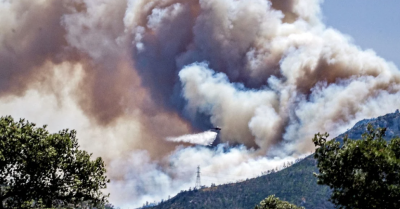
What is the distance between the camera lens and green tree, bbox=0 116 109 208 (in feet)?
252

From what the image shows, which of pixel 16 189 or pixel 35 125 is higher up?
pixel 35 125

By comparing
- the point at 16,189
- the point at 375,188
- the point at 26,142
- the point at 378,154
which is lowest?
the point at 375,188

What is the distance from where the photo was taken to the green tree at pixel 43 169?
76800mm

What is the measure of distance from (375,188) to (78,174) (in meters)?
50.5

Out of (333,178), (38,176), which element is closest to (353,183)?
(333,178)

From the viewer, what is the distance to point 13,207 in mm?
79125

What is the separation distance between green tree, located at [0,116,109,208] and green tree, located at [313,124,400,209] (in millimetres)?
Result: 41453

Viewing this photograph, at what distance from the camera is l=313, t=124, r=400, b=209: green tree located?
66.2 meters

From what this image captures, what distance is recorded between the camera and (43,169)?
259 ft

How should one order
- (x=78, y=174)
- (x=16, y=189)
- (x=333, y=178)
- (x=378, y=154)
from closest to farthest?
(x=378, y=154)
(x=333, y=178)
(x=16, y=189)
(x=78, y=174)

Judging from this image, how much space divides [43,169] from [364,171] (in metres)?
53.0

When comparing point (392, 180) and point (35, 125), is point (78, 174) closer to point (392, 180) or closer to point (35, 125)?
point (35, 125)

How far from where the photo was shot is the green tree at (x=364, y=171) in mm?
66250

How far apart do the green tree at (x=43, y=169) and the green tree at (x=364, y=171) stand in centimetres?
4145
